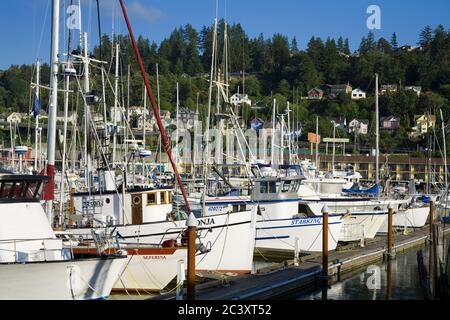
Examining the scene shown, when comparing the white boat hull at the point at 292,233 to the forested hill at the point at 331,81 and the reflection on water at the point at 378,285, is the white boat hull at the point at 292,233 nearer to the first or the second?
the reflection on water at the point at 378,285

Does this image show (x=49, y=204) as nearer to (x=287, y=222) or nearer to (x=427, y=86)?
(x=287, y=222)

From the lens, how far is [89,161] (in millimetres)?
24188

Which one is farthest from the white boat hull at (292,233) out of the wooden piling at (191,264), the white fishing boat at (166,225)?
the wooden piling at (191,264)

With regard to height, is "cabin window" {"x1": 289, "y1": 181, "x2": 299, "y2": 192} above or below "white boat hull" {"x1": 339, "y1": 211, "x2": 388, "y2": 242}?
above

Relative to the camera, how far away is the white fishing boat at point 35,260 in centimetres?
1511

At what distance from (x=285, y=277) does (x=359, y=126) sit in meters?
123

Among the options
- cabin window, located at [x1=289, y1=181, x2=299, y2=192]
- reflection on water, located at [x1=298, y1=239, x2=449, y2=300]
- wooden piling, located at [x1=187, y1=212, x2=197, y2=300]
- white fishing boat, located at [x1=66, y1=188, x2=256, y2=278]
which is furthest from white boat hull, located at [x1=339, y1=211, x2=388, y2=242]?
wooden piling, located at [x1=187, y1=212, x2=197, y2=300]

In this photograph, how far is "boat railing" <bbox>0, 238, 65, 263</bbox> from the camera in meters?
15.8

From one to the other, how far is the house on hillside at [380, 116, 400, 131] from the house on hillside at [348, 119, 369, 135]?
11.5 ft

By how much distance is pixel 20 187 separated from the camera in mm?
16609

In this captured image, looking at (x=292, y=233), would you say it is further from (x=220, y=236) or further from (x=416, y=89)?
(x=416, y=89)

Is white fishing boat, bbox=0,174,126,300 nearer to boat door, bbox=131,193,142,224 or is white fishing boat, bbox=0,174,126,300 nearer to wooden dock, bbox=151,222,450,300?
wooden dock, bbox=151,222,450,300
